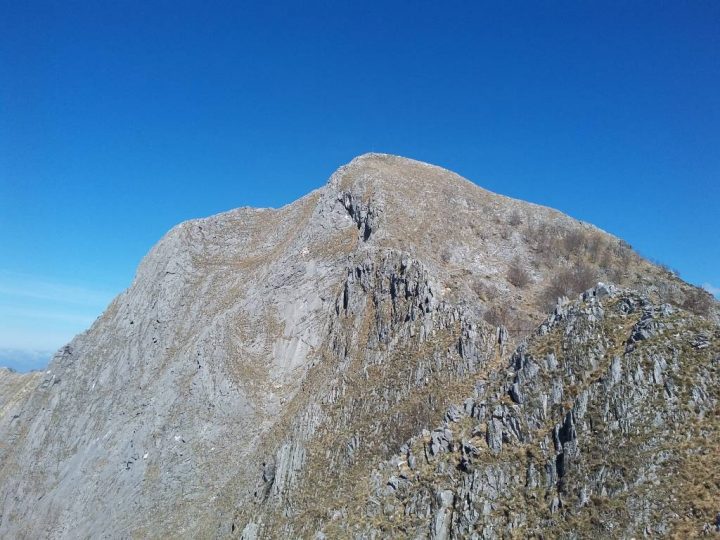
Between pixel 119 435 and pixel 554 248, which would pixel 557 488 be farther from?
pixel 119 435

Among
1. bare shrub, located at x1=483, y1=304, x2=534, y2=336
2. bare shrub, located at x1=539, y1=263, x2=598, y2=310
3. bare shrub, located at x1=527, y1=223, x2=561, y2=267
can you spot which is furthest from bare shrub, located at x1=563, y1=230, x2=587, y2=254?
bare shrub, located at x1=483, y1=304, x2=534, y2=336

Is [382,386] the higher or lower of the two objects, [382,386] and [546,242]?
the lower

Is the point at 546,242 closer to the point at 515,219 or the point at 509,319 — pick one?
the point at 515,219

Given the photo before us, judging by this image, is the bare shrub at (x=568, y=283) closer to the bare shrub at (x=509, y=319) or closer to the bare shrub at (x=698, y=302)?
the bare shrub at (x=509, y=319)

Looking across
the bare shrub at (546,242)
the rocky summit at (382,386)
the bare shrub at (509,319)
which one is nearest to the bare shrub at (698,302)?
the rocky summit at (382,386)

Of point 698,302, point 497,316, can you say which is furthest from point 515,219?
point 497,316

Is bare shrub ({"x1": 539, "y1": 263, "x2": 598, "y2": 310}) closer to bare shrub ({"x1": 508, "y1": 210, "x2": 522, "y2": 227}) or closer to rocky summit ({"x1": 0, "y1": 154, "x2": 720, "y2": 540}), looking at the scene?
rocky summit ({"x1": 0, "y1": 154, "x2": 720, "y2": 540})
